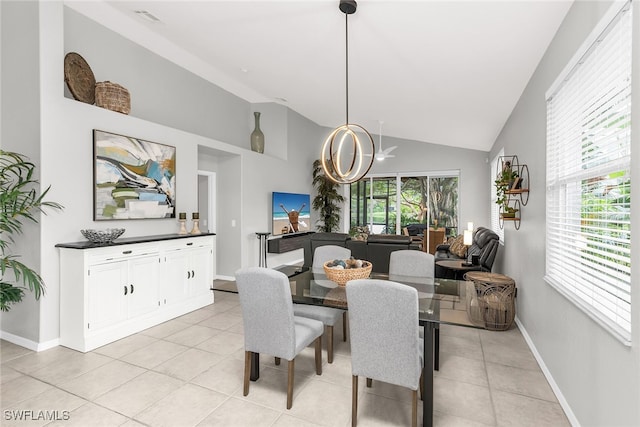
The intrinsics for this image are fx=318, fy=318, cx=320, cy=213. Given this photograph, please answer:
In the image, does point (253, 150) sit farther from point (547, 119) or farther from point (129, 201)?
point (547, 119)

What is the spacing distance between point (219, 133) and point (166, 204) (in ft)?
6.91

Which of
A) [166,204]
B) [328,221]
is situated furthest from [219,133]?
[328,221]

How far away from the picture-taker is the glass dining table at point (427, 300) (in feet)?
6.26

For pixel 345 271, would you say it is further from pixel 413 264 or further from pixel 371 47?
pixel 371 47

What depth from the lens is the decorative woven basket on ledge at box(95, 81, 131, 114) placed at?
11.7 feet

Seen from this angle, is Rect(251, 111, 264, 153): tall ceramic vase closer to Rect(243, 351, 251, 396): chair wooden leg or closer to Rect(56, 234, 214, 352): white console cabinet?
Rect(56, 234, 214, 352): white console cabinet

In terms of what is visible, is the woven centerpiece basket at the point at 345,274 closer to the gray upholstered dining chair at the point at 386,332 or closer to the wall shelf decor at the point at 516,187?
the gray upholstered dining chair at the point at 386,332

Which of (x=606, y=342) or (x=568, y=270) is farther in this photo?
(x=568, y=270)

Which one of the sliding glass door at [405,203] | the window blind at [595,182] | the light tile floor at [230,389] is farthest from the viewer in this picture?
the sliding glass door at [405,203]

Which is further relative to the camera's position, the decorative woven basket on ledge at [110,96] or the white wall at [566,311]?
the decorative woven basket on ledge at [110,96]

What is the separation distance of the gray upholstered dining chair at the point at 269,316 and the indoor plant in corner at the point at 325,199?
6282 mm

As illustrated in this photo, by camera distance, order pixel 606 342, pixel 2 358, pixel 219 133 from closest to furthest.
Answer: pixel 606 342
pixel 2 358
pixel 219 133

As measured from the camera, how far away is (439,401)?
88.0 inches

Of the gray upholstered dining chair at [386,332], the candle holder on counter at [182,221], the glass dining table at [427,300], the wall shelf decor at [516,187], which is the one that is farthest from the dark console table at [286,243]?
the gray upholstered dining chair at [386,332]
